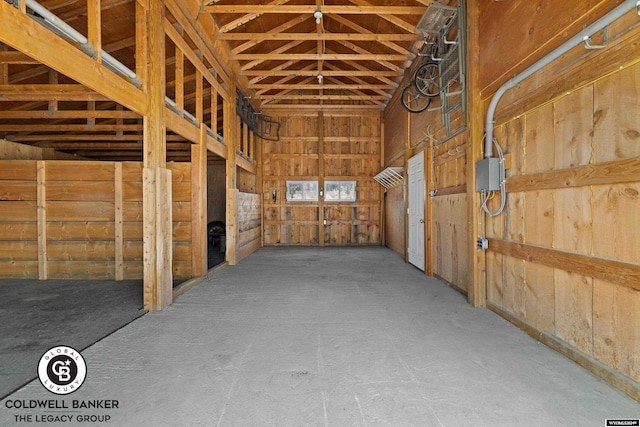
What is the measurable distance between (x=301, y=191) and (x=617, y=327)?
821 centimetres

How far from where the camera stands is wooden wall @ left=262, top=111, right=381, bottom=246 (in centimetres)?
966

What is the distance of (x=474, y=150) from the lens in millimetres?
3576

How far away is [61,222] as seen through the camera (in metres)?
4.87

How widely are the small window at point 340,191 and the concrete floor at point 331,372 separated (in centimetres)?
609

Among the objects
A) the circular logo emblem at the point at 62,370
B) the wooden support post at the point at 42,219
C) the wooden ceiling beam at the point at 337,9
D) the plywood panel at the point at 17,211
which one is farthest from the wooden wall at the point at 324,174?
the circular logo emblem at the point at 62,370

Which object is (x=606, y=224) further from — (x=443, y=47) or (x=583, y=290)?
(x=443, y=47)

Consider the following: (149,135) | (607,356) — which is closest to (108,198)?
(149,135)

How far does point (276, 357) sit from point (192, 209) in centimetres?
334

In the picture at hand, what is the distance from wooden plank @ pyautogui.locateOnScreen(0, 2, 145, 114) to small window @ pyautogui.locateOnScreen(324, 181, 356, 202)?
22.4 ft

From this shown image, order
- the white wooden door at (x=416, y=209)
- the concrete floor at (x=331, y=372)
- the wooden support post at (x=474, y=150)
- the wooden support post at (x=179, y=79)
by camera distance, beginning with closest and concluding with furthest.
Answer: the concrete floor at (x=331, y=372) → the wooden support post at (x=474, y=150) → the wooden support post at (x=179, y=79) → the white wooden door at (x=416, y=209)

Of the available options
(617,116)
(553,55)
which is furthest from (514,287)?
(553,55)

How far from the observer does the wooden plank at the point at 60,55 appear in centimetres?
194

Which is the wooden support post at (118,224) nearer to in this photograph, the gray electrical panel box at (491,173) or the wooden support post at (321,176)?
the gray electrical panel box at (491,173)

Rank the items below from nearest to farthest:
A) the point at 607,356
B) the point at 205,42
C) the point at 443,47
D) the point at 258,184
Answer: the point at 607,356
the point at 443,47
the point at 205,42
the point at 258,184
